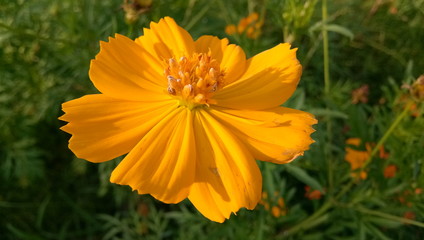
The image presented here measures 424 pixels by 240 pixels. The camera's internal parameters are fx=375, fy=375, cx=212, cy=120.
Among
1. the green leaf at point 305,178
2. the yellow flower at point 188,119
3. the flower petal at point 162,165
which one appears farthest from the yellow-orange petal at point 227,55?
the green leaf at point 305,178

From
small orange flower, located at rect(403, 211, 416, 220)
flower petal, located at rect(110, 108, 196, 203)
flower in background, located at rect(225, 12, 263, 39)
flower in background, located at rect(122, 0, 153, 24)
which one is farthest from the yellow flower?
small orange flower, located at rect(403, 211, 416, 220)

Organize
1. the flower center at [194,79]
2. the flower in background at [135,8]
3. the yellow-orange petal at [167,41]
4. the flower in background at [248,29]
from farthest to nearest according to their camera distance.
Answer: the flower in background at [248,29]
the flower in background at [135,8]
the yellow-orange petal at [167,41]
the flower center at [194,79]

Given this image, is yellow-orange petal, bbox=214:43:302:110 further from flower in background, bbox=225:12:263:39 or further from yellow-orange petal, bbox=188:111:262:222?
flower in background, bbox=225:12:263:39

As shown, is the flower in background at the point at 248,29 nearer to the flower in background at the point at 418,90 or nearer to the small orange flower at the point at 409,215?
the flower in background at the point at 418,90

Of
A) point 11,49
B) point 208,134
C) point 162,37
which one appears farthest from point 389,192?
point 11,49

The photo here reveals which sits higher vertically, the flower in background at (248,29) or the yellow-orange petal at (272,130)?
the flower in background at (248,29)

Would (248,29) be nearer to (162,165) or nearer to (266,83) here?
(266,83)

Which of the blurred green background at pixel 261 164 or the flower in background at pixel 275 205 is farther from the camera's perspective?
the flower in background at pixel 275 205
